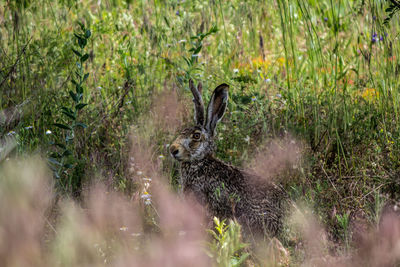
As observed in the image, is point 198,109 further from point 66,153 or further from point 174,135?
point 66,153

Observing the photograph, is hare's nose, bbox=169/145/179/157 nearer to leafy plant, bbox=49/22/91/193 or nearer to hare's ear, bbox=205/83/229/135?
hare's ear, bbox=205/83/229/135

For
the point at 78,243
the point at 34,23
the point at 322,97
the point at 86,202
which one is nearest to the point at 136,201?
the point at 86,202

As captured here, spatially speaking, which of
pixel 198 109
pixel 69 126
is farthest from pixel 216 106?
pixel 69 126

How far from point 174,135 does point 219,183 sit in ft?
2.28

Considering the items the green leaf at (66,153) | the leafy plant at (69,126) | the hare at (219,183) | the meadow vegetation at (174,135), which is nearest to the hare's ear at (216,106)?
the hare at (219,183)

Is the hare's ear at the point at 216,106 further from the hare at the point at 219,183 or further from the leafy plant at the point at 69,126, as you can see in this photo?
the leafy plant at the point at 69,126

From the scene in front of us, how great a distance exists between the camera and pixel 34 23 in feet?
16.2

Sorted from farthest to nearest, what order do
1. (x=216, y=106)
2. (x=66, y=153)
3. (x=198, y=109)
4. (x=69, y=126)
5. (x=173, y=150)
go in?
1. (x=198, y=109)
2. (x=216, y=106)
3. (x=173, y=150)
4. (x=69, y=126)
5. (x=66, y=153)

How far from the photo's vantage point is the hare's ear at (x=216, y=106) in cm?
345

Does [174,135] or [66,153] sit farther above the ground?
[66,153]

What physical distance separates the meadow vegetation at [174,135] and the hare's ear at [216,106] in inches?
11.2

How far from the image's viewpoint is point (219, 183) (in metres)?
3.35

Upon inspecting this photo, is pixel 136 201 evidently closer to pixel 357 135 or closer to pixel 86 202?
pixel 86 202

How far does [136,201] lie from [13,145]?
0.89 metres
